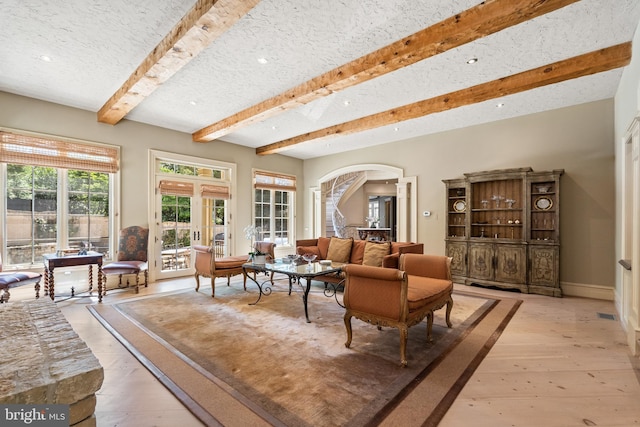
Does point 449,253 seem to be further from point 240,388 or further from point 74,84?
point 74,84

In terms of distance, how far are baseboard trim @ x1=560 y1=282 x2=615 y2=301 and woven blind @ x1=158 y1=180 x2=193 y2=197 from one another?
685cm

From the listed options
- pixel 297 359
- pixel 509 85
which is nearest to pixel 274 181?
pixel 509 85

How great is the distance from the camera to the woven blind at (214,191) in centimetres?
629

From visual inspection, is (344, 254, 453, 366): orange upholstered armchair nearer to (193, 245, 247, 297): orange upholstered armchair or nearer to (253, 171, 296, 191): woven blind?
(193, 245, 247, 297): orange upholstered armchair

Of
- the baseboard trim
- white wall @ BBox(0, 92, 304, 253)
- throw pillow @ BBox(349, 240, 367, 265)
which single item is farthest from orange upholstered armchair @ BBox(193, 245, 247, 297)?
the baseboard trim

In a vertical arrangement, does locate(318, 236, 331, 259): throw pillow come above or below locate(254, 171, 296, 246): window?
below

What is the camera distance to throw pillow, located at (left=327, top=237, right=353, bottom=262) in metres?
5.19

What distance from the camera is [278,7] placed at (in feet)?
8.21

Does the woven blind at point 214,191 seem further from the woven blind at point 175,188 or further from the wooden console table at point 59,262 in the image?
the wooden console table at point 59,262

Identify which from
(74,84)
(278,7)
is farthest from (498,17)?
(74,84)

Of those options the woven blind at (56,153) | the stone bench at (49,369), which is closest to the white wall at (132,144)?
the woven blind at (56,153)

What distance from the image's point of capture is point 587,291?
452 centimetres

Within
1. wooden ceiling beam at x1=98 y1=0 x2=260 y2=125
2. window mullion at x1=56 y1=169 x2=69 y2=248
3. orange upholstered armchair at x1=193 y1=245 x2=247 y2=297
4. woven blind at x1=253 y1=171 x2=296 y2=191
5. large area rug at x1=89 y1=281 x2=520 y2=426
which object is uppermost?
wooden ceiling beam at x1=98 y1=0 x2=260 y2=125

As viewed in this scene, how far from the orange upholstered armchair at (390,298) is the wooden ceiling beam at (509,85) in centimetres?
267
